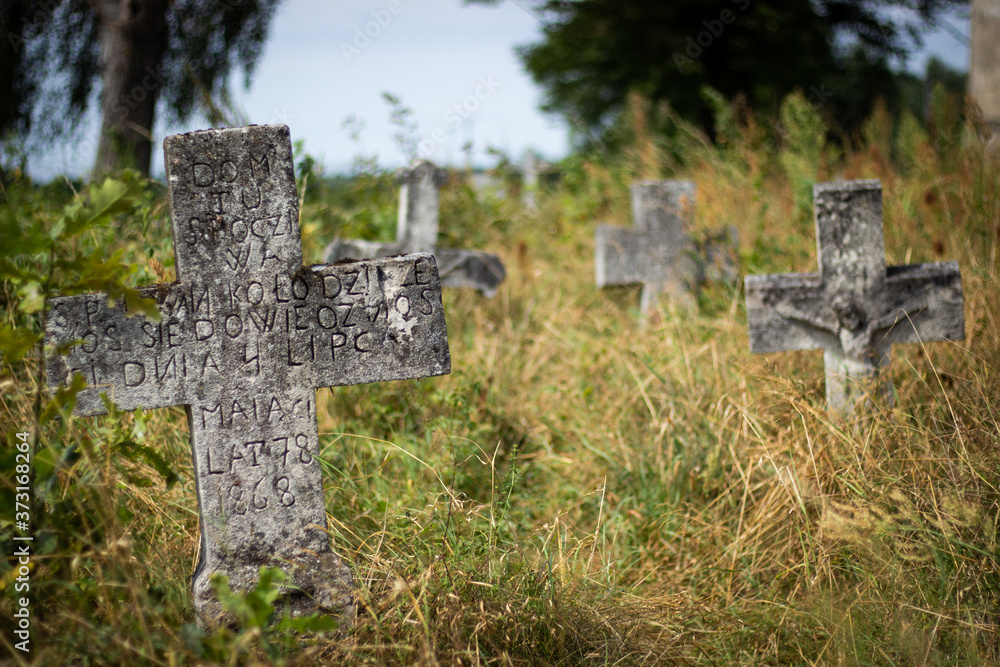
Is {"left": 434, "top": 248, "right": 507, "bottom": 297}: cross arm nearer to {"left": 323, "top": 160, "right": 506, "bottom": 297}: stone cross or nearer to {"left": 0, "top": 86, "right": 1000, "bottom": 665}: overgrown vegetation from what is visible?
{"left": 323, "top": 160, "right": 506, "bottom": 297}: stone cross

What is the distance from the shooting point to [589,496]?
2.50 meters

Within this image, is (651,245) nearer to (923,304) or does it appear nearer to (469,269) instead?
(469,269)

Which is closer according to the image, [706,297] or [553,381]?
[553,381]

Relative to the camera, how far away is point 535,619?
5.45ft

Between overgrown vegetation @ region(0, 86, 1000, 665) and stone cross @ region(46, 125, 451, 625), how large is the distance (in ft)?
0.39

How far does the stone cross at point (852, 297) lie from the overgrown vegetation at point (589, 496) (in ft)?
0.53

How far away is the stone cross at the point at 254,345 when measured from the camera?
171 centimetres

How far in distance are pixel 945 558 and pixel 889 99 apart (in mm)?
25466

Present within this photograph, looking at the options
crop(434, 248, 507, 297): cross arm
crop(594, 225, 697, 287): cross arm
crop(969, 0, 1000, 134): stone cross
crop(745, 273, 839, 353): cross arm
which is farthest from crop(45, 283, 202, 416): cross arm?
crop(969, 0, 1000, 134): stone cross

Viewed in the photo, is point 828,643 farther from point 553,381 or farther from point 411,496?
point 553,381

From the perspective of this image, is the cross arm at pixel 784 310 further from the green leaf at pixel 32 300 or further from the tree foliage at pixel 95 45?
the tree foliage at pixel 95 45

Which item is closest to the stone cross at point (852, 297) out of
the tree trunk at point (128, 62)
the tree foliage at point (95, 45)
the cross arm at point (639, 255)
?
the cross arm at point (639, 255)

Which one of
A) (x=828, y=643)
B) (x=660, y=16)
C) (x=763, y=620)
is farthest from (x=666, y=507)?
(x=660, y=16)

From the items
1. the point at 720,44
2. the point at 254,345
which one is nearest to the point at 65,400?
the point at 254,345
